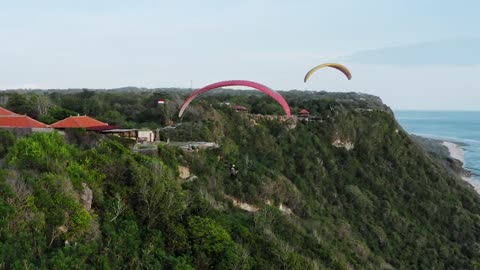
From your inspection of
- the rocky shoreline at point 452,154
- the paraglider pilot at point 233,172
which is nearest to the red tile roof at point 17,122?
the paraglider pilot at point 233,172

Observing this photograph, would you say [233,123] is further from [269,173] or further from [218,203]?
[218,203]

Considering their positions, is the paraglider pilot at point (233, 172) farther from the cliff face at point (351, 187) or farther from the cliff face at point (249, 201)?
the cliff face at point (351, 187)

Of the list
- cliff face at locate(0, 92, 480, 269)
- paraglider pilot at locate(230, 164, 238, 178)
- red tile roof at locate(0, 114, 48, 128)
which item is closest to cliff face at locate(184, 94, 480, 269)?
cliff face at locate(0, 92, 480, 269)

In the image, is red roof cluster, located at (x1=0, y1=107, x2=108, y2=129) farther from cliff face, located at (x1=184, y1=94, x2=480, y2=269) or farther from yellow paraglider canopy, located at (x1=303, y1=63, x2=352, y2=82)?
yellow paraglider canopy, located at (x1=303, y1=63, x2=352, y2=82)

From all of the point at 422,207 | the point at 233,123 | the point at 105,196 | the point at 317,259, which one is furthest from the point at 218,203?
the point at 422,207

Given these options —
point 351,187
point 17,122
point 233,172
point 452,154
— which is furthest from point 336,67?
point 452,154

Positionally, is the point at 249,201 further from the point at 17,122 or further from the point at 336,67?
the point at 336,67

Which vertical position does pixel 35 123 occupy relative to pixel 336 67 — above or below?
below

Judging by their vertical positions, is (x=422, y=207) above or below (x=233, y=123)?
below
